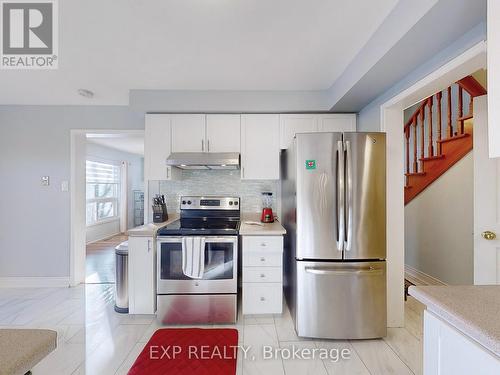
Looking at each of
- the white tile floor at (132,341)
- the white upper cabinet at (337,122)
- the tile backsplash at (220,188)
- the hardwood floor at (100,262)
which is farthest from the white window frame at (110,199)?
the white upper cabinet at (337,122)

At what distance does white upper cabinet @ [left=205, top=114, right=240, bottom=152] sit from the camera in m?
2.87

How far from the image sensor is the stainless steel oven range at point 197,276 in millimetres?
2318

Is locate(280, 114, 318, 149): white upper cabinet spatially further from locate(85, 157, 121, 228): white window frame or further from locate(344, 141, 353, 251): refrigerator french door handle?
locate(85, 157, 121, 228): white window frame

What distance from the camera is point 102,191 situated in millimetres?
6121

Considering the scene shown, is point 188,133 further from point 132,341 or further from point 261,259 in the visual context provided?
point 132,341

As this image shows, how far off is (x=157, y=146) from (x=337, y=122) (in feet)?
6.91

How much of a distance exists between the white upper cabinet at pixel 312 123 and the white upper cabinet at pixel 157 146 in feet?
4.38

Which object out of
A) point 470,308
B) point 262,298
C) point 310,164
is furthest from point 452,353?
point 262,298

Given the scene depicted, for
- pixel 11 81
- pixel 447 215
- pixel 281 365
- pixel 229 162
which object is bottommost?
pixel 281 365

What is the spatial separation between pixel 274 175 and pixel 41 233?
3.08 meters

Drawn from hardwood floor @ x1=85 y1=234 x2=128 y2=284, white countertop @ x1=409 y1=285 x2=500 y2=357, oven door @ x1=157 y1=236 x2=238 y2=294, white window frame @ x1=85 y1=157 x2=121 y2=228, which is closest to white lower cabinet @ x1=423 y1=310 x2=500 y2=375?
white countertop @ x1=409 y1=285 x2=500 y2=357

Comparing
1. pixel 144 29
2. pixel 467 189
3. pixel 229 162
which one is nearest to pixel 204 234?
pixel 229 162

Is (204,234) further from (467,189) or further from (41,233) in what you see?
(467,189)

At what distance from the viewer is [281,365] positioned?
1.82 meters
